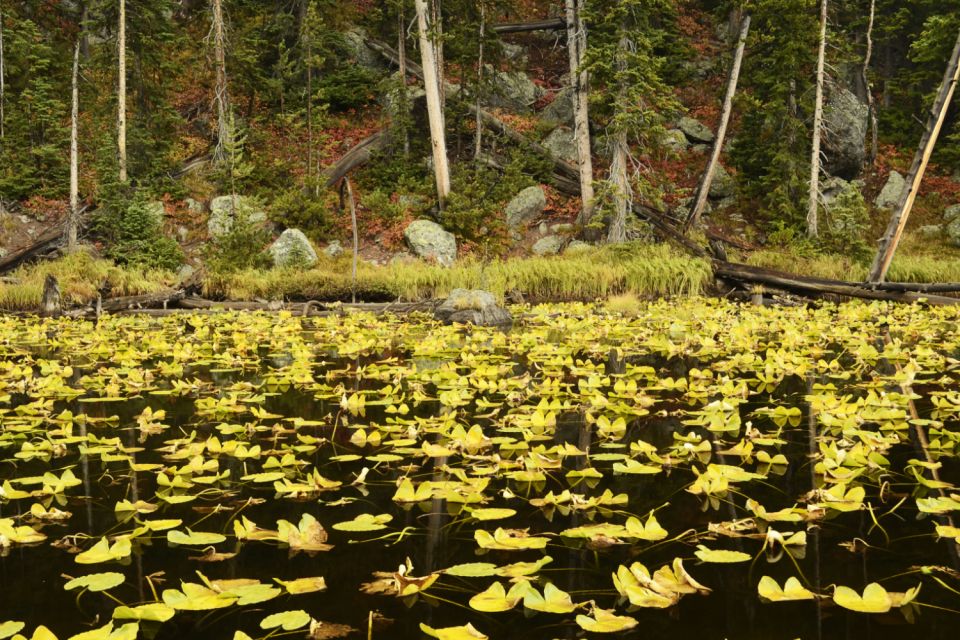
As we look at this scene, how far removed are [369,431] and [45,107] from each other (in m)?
21.6

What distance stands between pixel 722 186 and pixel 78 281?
723 inches

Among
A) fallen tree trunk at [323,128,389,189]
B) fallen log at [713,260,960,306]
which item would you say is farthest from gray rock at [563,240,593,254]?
fallen tree trunk at [323,128,389,189]

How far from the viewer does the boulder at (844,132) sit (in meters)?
20.5

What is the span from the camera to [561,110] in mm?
23266

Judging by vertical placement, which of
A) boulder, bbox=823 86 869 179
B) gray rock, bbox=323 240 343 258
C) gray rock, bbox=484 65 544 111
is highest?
gray rock, bbox=484 65 544 111

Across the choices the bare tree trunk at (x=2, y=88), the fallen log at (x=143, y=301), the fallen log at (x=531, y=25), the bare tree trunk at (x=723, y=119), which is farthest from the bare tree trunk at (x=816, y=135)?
the bare tree trunk at (x=2, y=88)

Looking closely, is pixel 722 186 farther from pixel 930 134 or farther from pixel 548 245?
pixel 930 134

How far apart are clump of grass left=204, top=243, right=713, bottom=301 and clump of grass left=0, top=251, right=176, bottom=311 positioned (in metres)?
1.90

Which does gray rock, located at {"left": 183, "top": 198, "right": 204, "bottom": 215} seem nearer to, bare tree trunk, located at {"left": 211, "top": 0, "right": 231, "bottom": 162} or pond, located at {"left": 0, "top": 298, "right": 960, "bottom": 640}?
bare tree trunk, located at {"left": 211, "top": 0, "right": 231, "bottom": 162}

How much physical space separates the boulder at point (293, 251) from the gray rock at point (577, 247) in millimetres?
6844

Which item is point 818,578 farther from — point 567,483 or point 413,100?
point 413,100

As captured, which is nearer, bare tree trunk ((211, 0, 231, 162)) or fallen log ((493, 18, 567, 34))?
bare tree trunk ((211, 0, 231, 162))

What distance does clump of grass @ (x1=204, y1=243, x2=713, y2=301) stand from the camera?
1361cm

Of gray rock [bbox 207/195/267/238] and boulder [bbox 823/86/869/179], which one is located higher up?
boulder [bbox 823/86/869/179]
